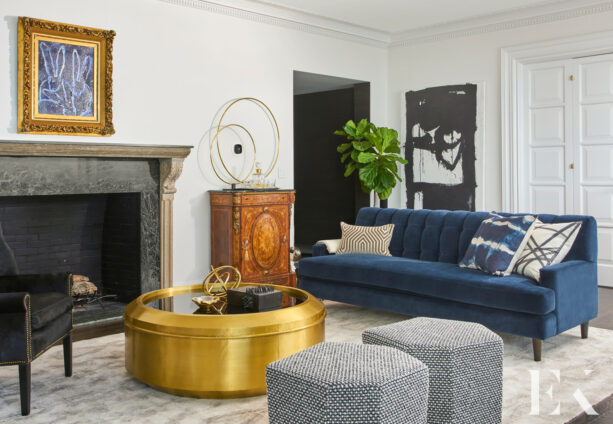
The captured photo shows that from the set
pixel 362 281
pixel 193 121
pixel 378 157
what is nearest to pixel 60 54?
pixel 193 121

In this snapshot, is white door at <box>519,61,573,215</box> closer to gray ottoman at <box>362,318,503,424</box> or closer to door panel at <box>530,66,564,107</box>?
door panel at <box>530,66,564,107</box>

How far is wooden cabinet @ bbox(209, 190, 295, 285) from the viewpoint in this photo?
5.57m

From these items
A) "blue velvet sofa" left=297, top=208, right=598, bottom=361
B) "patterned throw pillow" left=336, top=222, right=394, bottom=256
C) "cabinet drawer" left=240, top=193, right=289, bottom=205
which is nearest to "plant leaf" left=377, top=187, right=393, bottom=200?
"cabinet drawer" left=240, top=193, right=289, bottom=205

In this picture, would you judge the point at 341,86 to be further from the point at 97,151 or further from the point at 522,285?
the point at 522,285

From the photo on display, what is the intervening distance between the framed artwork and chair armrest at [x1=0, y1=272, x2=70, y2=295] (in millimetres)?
1639

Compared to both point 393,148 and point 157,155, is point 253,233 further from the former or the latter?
Answer: point 393,148

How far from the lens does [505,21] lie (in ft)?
21.6

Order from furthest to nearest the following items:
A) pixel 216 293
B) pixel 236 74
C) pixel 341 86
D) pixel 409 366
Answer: pixel 341 86
pixel 236 74
pixel 216 293
pixel 409 366

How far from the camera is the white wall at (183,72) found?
4828 millimetres

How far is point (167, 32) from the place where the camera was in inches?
217

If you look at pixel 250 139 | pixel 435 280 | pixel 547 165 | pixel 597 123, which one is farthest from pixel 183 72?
pixel 597 123

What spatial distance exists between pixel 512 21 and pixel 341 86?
2417 mm

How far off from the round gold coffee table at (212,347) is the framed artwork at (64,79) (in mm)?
2274

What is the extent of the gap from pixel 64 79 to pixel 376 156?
353cm
